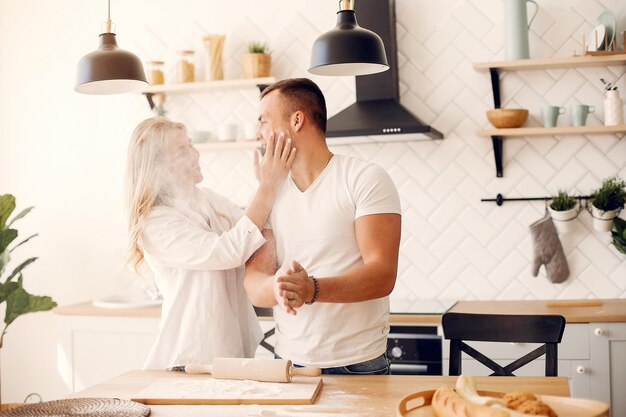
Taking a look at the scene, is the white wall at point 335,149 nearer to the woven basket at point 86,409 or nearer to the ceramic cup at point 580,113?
the ceramic cup at point 580,113

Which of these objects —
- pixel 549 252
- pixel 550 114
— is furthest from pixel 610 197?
pixel 550 114

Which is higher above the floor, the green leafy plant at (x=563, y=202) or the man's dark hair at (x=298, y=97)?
the man's dark hair at (x=298, y=97)

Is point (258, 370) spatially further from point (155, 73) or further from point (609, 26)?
point (155, 73)

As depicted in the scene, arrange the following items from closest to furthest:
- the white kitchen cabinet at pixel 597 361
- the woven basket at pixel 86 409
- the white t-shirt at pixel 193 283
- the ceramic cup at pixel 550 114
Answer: the woven basket at pixel 86 409 < the white t-shirt at pixel 193 283 < the white kitchen cabinet at pixel 597 361 < the ceramic cup at pixel 550 114

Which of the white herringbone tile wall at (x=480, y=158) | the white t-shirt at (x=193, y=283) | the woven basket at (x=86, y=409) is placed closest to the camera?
the woven basket at (x=86, y=409)

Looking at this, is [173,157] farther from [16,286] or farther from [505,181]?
[505,181]

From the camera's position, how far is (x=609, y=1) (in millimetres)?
3656

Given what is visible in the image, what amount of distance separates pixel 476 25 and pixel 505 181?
842 millimetres

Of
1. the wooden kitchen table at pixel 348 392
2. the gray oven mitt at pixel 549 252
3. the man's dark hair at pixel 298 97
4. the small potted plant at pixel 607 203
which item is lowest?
the wooden kitchen table at pixel 348 392

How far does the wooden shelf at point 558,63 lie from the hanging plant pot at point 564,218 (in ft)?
2.36

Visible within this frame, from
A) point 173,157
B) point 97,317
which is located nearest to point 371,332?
point 173,157

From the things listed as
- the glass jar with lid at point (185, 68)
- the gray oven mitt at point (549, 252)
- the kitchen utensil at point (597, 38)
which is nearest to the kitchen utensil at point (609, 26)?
the kitchen utensil at point (597, 38)

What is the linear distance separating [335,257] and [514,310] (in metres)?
1.72

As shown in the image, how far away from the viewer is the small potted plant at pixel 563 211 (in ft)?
11.8
